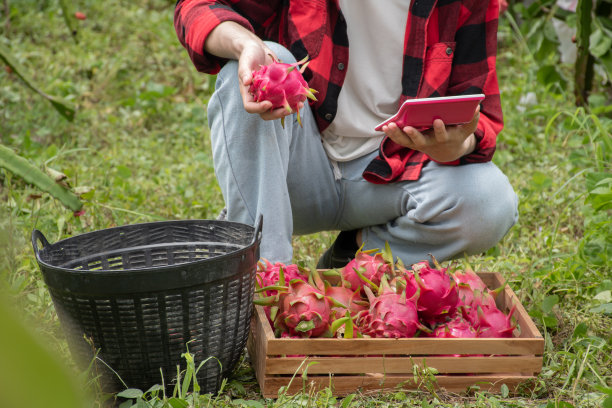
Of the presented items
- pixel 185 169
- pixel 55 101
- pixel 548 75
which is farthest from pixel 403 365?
pixel 548 75

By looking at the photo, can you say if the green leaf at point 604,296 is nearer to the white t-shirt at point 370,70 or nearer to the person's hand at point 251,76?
the white t-shirt at point 370,70

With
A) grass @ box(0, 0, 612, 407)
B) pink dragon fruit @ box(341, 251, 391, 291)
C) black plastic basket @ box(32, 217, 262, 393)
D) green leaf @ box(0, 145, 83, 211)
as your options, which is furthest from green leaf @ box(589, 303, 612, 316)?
green leaf @ box(0, 145, 83, 211)

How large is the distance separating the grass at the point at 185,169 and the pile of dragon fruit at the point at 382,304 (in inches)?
4.9

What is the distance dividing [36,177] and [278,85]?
39.1 inches

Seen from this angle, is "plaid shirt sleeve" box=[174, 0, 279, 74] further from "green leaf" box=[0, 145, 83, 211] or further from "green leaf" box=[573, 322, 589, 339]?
"green leaf" box=[573, 322, 589, 339]

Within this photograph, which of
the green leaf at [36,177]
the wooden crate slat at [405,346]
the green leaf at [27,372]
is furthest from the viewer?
the green leaf at [36,177]

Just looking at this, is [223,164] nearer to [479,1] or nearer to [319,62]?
[319,62]

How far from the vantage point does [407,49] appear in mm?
1590

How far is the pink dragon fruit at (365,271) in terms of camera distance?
1.42m

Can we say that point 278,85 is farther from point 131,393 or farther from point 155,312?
point 131,393

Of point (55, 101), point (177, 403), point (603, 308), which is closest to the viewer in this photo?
point (177, 403)

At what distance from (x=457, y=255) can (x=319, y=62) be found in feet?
1.96

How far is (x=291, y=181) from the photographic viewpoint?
5.44ft

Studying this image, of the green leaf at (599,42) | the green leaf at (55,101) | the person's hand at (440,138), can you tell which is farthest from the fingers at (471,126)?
the green leaf at (55,101)
